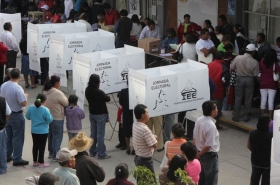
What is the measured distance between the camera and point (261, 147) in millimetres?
9797

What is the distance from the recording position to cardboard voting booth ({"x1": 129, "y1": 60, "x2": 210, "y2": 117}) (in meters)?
11.6

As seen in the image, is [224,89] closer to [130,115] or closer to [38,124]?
[130,115]

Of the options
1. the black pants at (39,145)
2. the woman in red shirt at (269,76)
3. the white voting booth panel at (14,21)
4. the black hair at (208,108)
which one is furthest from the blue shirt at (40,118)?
the white voting booth panel at (14,21)

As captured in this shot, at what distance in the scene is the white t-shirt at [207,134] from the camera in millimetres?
9773

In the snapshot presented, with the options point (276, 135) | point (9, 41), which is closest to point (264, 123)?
point (276, 135)

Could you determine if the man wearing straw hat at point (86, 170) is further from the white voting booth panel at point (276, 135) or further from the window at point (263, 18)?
the window at point (263, 18)

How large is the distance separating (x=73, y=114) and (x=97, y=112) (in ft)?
1.67

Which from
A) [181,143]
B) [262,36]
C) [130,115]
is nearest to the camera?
[181,143]

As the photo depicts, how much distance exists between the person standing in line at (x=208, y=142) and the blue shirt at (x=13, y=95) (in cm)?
367

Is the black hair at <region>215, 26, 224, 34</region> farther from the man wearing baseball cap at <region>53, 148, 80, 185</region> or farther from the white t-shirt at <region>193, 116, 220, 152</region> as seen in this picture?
the man wearing baseball cap at <region>53, 148, 80, 185</region>

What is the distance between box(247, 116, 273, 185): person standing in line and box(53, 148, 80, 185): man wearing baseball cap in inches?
114

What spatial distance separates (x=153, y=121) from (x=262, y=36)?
4603 millimetres

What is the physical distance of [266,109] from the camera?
46.6ft

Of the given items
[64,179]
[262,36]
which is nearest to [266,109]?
[262,36]
